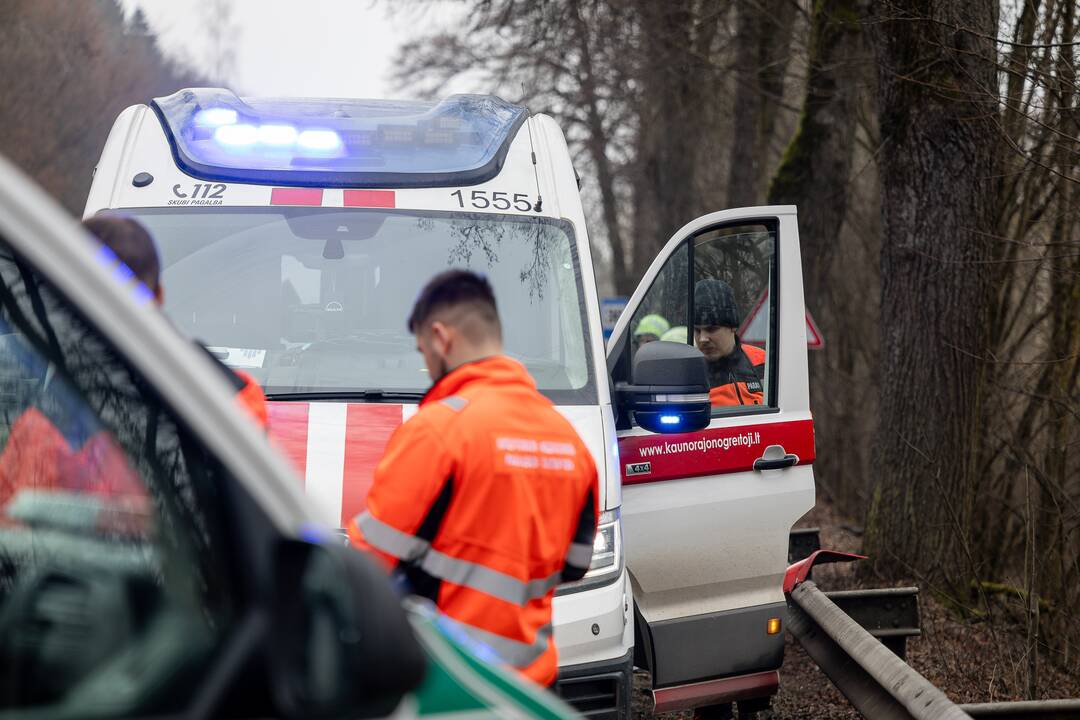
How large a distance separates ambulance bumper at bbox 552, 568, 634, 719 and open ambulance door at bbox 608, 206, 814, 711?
2.82 feet

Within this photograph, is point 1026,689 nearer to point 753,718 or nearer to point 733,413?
point 753,718

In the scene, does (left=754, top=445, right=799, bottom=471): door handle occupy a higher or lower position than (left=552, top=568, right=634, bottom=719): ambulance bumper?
higher

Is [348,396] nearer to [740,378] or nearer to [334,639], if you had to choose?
[740,378]

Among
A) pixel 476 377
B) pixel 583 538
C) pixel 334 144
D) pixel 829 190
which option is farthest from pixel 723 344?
pixel 829 190

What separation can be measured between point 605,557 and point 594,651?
308mm

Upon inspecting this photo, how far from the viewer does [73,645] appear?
5.21 ft

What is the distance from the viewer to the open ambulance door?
17.2ft

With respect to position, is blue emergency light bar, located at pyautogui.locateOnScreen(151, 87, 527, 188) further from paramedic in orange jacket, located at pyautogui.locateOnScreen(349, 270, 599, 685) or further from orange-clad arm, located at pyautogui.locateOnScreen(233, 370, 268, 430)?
paramedic in orange jacket, located at pyautogui.locateOnScreen(349, 270, 599, 685)

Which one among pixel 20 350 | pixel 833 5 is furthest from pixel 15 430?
pixel 833 5

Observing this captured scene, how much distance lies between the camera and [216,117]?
5359 millimetres

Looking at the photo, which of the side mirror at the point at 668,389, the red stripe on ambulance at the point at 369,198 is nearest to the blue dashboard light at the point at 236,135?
the red stripe on ambulance at the point at 369,198

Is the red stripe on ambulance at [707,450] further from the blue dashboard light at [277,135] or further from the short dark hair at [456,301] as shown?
the short dark hair at [456,301]

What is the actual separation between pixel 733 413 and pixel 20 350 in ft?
12.3

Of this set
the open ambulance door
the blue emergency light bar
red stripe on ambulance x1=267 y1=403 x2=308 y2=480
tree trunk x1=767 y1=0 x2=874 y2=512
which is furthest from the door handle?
tree trunk x1=767 y1=0 x2=874 y2=512
